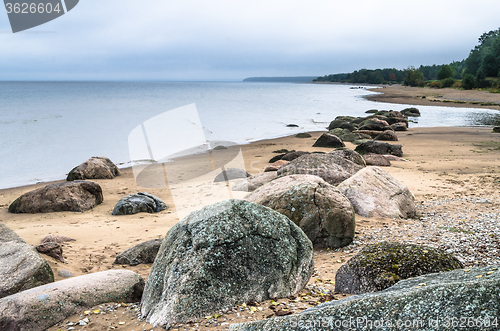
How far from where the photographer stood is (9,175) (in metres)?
14.2

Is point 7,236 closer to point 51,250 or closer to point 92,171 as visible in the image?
point 51,250

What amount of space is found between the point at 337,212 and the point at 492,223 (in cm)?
257

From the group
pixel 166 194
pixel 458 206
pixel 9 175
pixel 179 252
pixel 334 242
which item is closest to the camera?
pixel 179 252

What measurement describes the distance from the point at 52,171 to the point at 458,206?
1528 cm

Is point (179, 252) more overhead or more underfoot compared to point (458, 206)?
more overhead

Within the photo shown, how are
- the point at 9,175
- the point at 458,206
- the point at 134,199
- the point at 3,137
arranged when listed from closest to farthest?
the point at 458,206, the point at 134,199, the point at 9,175, the point at 3,137

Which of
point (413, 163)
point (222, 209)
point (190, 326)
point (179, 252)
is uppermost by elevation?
point (222, 209)

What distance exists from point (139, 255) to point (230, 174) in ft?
19.6

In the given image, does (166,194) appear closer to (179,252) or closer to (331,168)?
(331,168)

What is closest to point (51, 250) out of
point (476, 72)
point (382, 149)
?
point (382, 149)

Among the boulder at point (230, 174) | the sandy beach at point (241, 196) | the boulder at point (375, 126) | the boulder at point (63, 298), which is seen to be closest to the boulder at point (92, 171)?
the sandy beach at point (241, 196)

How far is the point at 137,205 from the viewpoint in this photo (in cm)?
826

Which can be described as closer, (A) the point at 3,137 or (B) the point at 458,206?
(B) the point at 458,206

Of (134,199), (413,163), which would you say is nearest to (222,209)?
(134,199)
